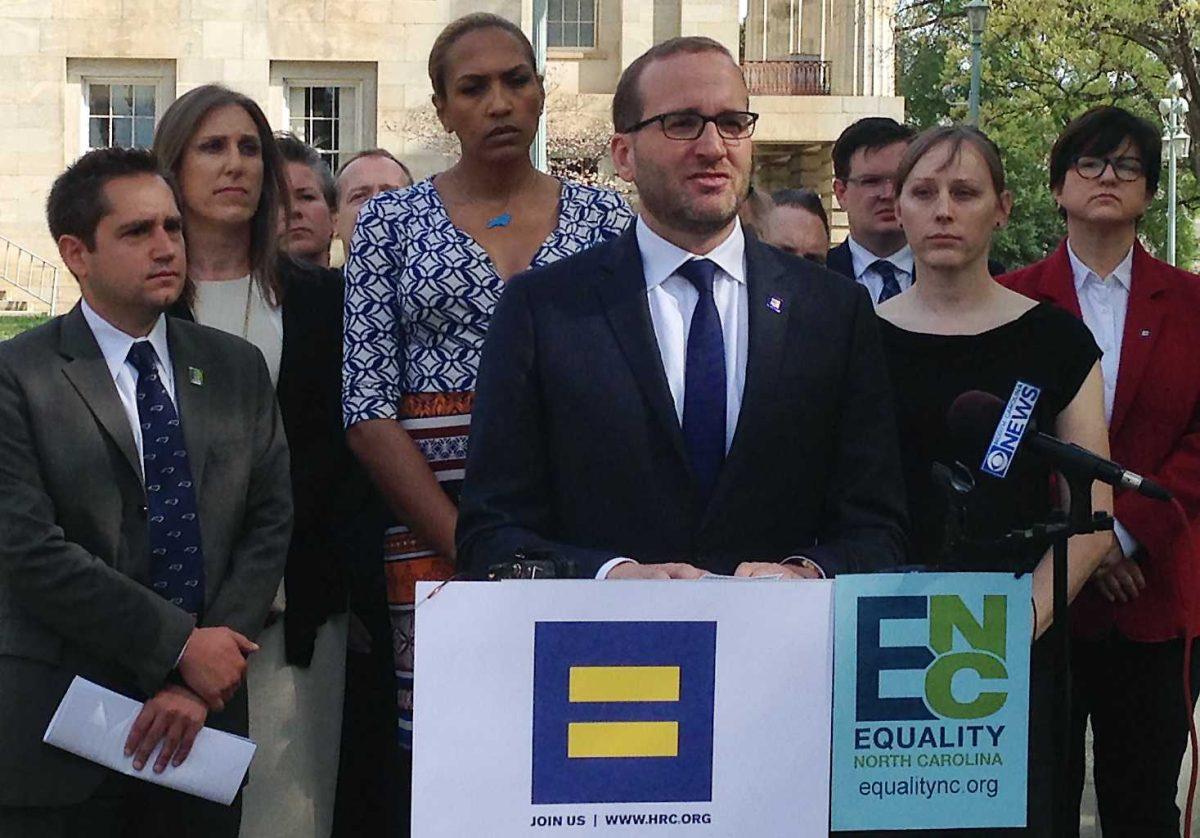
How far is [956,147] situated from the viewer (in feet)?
14.0

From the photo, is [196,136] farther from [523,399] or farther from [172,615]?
[523,399]

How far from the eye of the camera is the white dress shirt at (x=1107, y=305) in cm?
467

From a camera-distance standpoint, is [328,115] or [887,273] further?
[328,115]

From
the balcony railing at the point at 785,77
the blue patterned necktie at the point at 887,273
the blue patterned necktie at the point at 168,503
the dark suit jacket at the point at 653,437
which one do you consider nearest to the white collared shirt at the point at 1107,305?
the blue patterned necktie at the point at 887,273

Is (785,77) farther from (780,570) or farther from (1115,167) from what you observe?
(780,570)

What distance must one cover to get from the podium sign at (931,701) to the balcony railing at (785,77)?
28.9 meters

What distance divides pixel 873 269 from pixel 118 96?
2512cm

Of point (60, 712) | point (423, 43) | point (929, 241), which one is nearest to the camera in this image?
point (60, 712)

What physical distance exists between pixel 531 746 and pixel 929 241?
1.99 metres

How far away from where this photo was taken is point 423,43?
2775cm

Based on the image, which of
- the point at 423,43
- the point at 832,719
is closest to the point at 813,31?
the point at 423,43

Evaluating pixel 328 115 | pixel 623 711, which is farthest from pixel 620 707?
pixel 328 115

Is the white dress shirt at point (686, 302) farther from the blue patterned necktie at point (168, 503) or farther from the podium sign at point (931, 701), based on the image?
the blue patterned necktie at point (168, 503)

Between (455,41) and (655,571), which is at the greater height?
(455,41)
